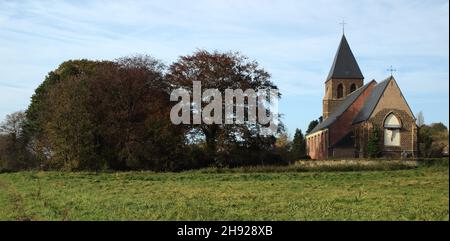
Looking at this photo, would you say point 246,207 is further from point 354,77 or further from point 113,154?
point 354,77

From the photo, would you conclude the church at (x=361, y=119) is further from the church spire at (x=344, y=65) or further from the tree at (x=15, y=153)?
the tree at (x=15, y=153)

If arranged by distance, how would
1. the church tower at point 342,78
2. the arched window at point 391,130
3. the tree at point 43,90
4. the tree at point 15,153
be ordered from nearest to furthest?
→ the tree at point 43,90
the tree at point 15,153
the arched window at point 391,130
the church tower at point 342,78

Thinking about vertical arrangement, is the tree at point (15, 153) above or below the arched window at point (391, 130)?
below

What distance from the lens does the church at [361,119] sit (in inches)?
2183

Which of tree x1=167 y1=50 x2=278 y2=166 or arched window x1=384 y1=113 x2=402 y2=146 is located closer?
tree x1=167 y1=50 x2=278 y2=166

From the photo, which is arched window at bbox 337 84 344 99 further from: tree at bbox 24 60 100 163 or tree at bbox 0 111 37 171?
tree at bbox 0 111 37 171

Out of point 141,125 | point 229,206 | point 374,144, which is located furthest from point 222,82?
point 229,206

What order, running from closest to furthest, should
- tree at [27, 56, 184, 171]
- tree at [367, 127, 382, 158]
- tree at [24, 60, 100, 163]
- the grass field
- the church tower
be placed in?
the grass field < tree at [27, 56, 184, 171] < tree at [24, 60, 100, 163] < tree at [367, 127, 382, 158] < the church tower

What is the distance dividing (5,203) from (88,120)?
76.6ft

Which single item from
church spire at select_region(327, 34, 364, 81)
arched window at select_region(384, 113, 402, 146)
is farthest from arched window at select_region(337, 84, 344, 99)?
arched window at select_region(384, 113, 402, 146)

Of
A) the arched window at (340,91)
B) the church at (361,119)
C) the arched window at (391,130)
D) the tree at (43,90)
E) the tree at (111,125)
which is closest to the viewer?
the tree at (111,125)

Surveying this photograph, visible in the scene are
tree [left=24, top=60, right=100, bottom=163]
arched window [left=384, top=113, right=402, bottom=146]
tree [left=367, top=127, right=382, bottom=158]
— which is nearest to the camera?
tree [left=24, top=60, right=100, bottom=163]

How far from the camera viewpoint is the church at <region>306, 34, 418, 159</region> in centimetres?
5544

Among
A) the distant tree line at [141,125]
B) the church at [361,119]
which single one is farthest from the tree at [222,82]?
the church at [361,119]
